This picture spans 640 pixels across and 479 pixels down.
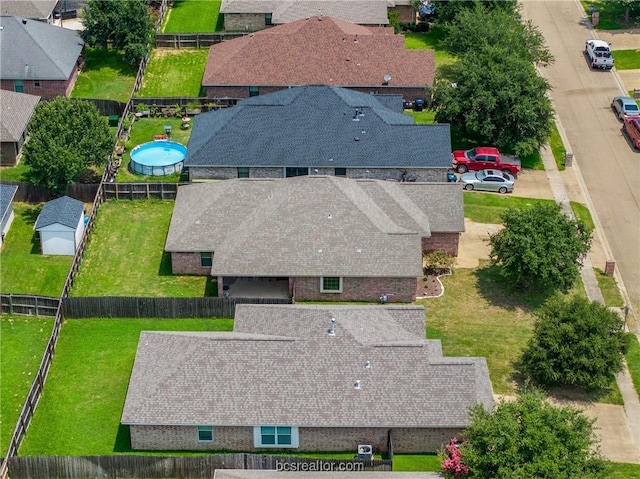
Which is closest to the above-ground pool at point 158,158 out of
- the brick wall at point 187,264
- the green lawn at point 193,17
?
the brick wall at point 187,264

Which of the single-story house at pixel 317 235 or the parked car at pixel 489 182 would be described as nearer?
the single-story house at pixel 317 235

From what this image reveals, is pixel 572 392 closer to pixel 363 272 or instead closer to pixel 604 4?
pixel 363 272

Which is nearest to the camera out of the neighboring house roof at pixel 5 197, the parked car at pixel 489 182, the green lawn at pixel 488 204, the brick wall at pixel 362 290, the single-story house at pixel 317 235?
the single-story house at pixel 317 235

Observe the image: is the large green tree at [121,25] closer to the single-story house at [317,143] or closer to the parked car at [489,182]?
the single-story house at [317,143]

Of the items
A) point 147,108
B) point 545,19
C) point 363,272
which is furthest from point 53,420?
point 545,19

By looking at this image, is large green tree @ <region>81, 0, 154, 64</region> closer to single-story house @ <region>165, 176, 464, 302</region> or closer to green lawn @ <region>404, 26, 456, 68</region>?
green lawn @ <region>404, 26, 456, 68</region>

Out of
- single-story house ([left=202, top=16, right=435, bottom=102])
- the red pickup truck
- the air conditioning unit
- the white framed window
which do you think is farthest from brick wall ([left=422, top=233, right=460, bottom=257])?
single-story house ([left=202, top=16, right=435, bottom=102])
